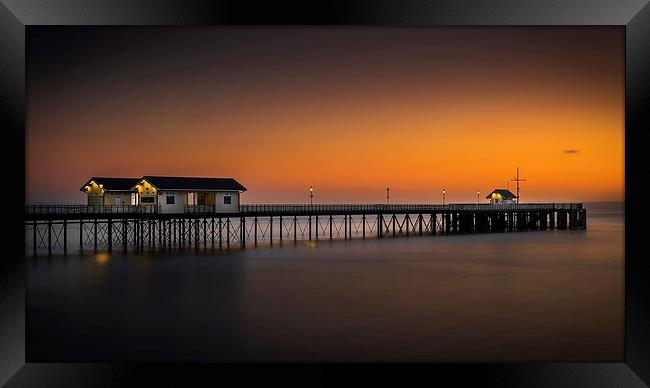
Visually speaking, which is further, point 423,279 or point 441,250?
point 441,250

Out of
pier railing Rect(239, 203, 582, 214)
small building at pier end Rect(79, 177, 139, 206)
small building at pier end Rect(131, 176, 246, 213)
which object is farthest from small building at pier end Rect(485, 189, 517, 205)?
small building at pier end Rect(79, 177, 139, 206)

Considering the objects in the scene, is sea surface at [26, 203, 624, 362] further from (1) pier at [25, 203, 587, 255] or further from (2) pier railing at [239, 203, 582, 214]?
(2) pier railing at [239, 203, 582, 214]

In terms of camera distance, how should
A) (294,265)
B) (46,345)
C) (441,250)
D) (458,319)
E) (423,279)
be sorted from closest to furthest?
1. (46,345)
2. (458,319)
3. (423,279)
4. (294,265)
5. (441,250)

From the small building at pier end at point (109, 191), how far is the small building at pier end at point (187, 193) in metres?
0.52

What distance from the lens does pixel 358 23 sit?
541cm

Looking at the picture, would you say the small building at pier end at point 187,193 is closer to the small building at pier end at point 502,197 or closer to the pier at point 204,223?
the pier at point 204,223

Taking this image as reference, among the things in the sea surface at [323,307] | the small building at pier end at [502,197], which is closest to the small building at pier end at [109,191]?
the sea surface at [323,307]

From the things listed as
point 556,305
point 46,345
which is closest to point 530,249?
point 556,305

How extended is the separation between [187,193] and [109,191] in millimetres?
3977

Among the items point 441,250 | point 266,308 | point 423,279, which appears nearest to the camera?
point 266,308

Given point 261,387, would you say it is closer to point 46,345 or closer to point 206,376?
point 206,376

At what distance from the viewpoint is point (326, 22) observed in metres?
5.44

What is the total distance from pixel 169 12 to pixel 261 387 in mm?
3658

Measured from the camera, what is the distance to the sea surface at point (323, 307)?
11.1 meters
